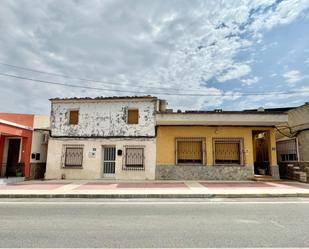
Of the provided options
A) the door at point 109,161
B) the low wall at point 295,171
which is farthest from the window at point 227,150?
the door at point 109,161

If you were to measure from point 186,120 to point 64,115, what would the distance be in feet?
27.3

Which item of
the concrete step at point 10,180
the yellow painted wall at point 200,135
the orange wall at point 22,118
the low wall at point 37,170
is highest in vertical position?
the orange wall at point 22,118

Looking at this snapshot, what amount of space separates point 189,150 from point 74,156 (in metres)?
7.63

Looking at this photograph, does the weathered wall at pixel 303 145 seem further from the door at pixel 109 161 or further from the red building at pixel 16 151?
the red building at pixel 16 151

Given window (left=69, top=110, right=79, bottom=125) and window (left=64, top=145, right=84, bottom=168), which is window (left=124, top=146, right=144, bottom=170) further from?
window (left=69, top=110, right=79, bottom=125)

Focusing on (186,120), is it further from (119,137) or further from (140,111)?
(119,137)

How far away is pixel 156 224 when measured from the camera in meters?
5.79

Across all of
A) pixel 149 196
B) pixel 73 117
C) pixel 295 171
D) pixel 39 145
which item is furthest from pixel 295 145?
pixel 39 145

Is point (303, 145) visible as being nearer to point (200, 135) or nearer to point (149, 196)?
point (200, 135)

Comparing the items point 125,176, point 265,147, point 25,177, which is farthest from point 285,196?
point 25,177

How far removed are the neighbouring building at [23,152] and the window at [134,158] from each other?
20.7ft

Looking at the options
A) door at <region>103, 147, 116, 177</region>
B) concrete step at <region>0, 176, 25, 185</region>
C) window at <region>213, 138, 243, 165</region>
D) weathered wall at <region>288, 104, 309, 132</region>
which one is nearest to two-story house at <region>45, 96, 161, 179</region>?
door at <region>103, 147, 116, 177</region>

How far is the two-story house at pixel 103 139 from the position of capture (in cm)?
1605

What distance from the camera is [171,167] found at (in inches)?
624
